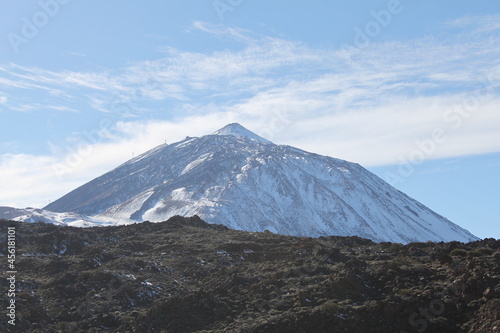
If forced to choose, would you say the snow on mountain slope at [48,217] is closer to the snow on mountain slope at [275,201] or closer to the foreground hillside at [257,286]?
the snow on mountain slope at [275,201]

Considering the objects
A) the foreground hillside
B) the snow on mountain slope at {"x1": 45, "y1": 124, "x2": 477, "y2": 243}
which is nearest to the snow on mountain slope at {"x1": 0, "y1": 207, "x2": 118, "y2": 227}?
the snow on mountain slope at {"x1": 45, "y1": 124, "x2": 477, "y2": 243}

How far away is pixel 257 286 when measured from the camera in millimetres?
33156

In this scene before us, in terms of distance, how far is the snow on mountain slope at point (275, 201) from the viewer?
156125 millimetres

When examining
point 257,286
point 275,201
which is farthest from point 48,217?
point 257,286

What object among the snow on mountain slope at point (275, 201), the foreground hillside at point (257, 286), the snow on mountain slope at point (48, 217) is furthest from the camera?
the snow on mountain slope at point (275, 201)

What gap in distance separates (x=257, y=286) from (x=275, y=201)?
442ft

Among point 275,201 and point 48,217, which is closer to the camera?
point 48,217

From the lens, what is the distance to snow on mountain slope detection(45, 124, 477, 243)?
15612cm

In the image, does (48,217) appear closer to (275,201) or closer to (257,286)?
(275,201)

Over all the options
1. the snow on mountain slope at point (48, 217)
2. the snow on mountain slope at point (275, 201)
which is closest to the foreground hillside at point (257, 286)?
the snow on mountain slope at point (275, 201)

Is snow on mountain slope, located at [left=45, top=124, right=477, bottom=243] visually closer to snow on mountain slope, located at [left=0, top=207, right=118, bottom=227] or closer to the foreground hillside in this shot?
snow on mountain slope, located at [left=0, top=207, right=118, bottom=227]

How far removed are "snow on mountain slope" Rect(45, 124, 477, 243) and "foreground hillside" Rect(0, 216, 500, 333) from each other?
103m

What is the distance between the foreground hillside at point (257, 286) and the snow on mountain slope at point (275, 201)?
339 feet

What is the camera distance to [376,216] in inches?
6673
